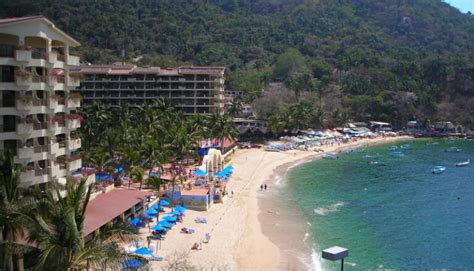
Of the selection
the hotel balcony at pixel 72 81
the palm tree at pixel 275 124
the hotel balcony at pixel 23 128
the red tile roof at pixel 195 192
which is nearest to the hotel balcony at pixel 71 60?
the hotel balcony at pixel 72 81

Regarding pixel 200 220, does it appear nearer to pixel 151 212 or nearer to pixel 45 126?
pixel 151 212

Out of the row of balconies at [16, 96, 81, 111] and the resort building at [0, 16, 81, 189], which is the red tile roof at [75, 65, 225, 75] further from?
the row of balconies at [16, 96, 81, 111]

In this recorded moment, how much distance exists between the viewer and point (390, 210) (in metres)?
60.3

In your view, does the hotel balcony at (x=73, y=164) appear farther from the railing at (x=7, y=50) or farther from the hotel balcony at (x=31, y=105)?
the railing at (x=7, y=50)

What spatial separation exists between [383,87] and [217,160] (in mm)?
101739

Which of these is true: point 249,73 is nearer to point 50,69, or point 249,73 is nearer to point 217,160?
point 217,160

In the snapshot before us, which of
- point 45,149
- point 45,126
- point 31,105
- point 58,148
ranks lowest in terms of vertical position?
point 58,148

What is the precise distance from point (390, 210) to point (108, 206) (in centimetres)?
3408

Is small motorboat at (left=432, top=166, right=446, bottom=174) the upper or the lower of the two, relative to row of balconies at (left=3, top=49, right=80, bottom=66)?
lower

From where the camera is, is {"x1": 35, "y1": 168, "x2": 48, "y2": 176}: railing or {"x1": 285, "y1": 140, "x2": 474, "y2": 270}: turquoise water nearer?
{"x1": 35, "y1": 168, "x2": 48, "y2": 176}: railing

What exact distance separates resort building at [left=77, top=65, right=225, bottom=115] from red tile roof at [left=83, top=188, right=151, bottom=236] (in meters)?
58.0

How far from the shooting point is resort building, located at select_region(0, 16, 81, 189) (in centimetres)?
3050

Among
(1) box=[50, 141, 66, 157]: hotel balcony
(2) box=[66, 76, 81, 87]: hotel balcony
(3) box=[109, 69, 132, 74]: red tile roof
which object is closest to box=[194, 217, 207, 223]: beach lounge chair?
(1) box=[50, 141, 66, 157]: hotel balcony

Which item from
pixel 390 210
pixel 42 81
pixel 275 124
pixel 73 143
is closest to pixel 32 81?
pixel 42 81
